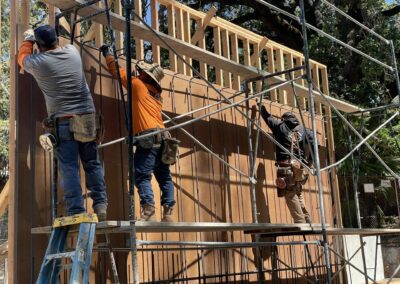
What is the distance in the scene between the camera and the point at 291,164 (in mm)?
7816

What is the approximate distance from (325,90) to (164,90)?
443cm

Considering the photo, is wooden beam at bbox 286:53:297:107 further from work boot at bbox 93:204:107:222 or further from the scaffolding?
work boot at bbox 93:204:107:222

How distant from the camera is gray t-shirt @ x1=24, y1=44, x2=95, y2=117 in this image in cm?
470

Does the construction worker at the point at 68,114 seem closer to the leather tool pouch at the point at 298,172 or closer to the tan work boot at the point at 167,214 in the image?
the tan work boot at the point at 167,214

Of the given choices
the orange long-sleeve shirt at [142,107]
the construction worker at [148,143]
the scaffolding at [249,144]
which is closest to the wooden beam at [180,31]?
the scaffolding at [249,144]

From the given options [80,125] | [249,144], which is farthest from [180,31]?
[80,125]

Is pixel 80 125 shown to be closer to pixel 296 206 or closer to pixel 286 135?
pixel 286 135

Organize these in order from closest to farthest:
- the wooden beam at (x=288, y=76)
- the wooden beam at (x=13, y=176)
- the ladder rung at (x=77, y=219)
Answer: the ladder rung at (x=77, y=219) → the wooden beam at (x=13, y=176) → the wooden beam at (x=288, y=76)

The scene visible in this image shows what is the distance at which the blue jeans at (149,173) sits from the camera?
17.4 ft

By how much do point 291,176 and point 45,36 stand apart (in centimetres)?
433

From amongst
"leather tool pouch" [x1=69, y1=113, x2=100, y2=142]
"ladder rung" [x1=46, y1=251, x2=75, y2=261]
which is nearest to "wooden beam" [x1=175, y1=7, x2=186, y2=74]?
"leather tool pouch" [x1=69, y1=113, x2=100, y2=142]

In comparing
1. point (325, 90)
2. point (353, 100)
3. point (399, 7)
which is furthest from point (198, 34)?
point (399, 7)

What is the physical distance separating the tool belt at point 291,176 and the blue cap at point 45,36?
13.6 ft

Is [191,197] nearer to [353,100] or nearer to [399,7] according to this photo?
[353,100]
